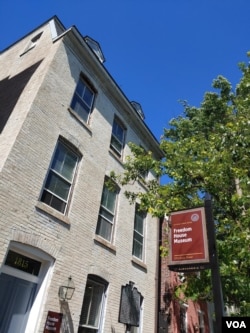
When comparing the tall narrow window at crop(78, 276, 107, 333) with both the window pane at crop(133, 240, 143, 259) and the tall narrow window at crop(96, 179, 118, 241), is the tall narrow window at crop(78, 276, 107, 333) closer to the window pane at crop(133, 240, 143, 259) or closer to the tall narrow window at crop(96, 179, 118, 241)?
the tall narrow window at crop(96, 179, 118, 241)

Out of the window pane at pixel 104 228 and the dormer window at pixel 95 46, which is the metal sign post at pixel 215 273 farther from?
the dormer window at pixel 95 46

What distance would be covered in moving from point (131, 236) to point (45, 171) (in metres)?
4.73

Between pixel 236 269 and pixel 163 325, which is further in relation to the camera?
pixel 163 325

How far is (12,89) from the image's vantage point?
9.47m

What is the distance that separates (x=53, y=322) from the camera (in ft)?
20.6

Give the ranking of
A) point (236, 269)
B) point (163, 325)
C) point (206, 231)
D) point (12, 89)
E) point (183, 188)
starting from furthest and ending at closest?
point (163, 325)
point (12, 89)
point (183, 188)
point (236, 269)
point (206, 231)

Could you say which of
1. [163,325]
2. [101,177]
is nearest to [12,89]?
[101,177]

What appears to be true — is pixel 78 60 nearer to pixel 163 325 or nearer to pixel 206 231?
pixel 206 231

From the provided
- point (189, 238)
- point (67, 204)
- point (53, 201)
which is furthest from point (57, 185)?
point (189, 238)

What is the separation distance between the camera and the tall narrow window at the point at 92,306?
747 cm

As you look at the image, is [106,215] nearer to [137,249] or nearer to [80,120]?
[137,249]

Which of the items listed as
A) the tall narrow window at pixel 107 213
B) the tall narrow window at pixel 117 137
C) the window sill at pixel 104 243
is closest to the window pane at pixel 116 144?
the tall narrow window at pixel 117 137

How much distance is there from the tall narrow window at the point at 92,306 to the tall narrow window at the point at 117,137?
17.7 ft

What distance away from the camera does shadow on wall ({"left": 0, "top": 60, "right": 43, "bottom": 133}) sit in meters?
8.32
